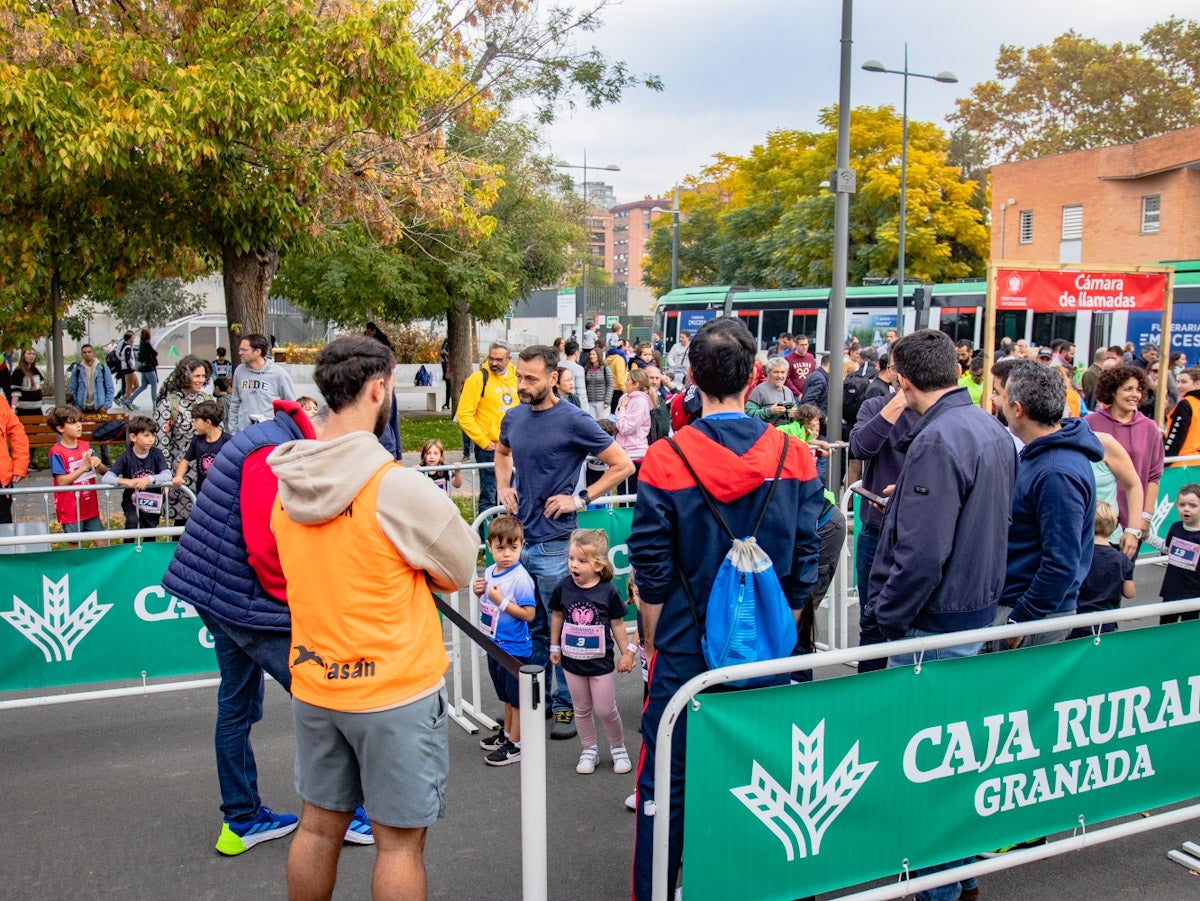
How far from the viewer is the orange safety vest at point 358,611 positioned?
2.96 metres

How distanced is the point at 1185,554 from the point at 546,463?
3418 mm

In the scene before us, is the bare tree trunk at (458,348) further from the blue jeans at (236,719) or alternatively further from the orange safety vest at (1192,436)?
the blue jeans at (236,719)

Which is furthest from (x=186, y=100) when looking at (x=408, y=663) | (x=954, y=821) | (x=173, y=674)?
(x=954, y=821)

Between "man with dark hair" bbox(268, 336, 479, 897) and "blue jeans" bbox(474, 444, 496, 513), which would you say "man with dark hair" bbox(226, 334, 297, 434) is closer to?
"blue jeans" bbox(474, 444, 496, 513)

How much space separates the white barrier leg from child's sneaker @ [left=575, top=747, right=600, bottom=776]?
2088mm

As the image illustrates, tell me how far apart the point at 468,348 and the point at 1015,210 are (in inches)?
1112

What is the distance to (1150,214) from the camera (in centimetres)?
3747

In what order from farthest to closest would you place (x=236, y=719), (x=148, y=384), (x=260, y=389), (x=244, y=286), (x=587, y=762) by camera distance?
(x=148, y=384) < (x=244, y=286) < (x=260, y=389) < (x=587, y=762) < (x=236, y=719)

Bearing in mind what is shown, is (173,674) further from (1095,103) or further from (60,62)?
(1095,103)

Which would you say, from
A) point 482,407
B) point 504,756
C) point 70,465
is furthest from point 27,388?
point 504,756

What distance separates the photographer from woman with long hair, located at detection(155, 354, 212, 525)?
346 inches

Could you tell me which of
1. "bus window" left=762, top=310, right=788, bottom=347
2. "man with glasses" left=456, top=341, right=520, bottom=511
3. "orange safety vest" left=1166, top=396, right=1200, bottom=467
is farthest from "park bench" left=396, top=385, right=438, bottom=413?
"orange safety vest" left=1166, top=396, right=1200, bottom=467

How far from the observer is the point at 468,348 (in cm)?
2419

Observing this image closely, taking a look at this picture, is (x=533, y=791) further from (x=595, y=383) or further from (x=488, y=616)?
(x=595, y=383)
